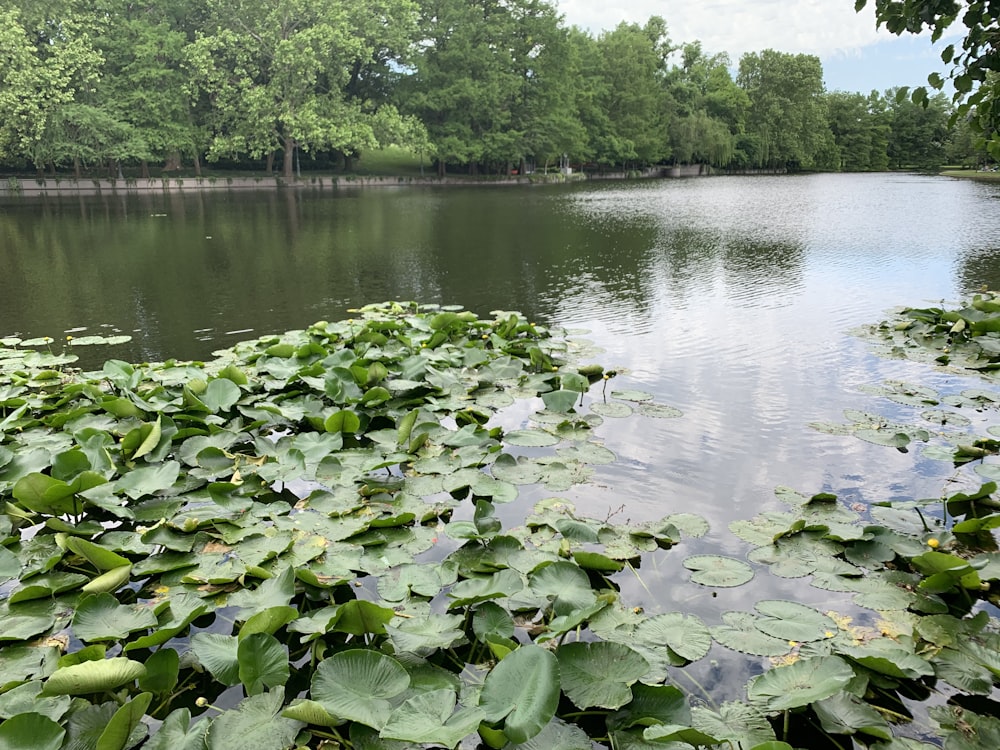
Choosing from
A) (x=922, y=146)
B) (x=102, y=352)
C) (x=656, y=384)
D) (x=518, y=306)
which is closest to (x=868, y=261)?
(x=518, y=306)

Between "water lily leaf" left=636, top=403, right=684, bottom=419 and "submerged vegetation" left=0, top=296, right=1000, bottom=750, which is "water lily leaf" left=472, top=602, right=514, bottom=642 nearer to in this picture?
"submerged vegetation" left=0, top=296, right=1000, bottom=750

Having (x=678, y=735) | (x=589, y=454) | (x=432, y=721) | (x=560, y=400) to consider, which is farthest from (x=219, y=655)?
(x=560, y=400)

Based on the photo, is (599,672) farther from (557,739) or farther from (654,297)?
(654,297)

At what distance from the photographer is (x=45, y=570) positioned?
2711mm

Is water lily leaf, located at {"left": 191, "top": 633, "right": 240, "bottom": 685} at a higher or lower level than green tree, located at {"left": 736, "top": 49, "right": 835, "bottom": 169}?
lower

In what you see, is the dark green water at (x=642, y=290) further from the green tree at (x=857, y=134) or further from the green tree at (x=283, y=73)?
the green tree at (x=857, y=134)

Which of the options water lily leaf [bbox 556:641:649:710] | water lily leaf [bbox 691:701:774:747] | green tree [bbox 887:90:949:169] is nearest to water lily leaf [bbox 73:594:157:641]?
water lily leaf [bbox 556:641:649:710]

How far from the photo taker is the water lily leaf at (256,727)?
6.04 feet

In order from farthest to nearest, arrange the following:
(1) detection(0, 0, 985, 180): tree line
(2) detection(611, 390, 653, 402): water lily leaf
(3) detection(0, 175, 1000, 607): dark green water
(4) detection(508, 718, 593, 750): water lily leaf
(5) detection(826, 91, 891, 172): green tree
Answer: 1. (5) detection(826, 91, 891, 172): green tree
2. (1) detection(0, 0, 985, 180): tree line
3. (2) detection(611, 390, 653, 402): water lily leaf
4. (3) detection(0, 175, 1000, 607): dark green water
5. (4) detection(508, 718, 593, 750): water lily leaf

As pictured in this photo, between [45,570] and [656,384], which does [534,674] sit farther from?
[656,384]

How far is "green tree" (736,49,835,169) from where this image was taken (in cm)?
6022

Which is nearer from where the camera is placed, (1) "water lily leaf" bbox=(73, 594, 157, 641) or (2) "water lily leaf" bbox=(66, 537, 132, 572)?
(1) "water lily leaf" bbox=(73, 594, 157, 641)

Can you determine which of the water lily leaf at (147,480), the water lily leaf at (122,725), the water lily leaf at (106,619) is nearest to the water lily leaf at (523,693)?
the water lily leaf at (122,725)

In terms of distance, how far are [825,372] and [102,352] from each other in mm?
6947
